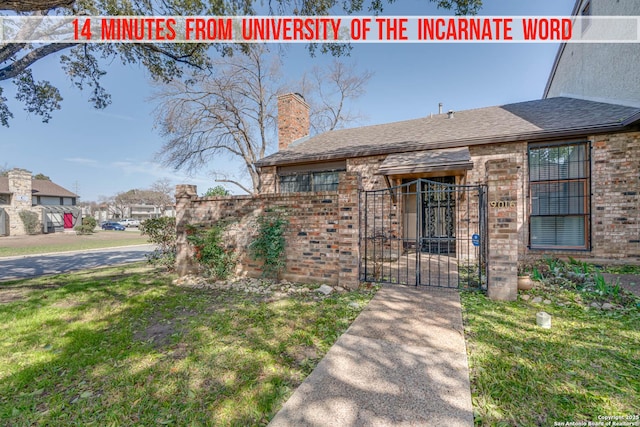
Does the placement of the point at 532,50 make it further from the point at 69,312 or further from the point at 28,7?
the point at 69,312

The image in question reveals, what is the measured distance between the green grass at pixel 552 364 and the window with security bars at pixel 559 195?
3.91 m

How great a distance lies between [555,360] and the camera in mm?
2645

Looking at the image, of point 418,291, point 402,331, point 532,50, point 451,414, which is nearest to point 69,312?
point 402,331

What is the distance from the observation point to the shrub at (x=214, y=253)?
598cm

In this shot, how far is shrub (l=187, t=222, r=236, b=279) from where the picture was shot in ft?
19.6

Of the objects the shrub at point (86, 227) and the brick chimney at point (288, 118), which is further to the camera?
the shrub at point (86, 227)

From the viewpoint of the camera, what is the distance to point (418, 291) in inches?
188

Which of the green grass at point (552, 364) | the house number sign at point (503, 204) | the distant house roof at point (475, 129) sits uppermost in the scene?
the distant house roof at point (475, 129)

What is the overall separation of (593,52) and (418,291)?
10905 millimetres

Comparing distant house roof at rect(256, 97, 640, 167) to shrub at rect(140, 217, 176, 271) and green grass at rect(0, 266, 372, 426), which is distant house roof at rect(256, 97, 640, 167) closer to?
shrub at rect(140, 217, 176, 271)

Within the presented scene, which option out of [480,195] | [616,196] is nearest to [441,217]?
[480,195]

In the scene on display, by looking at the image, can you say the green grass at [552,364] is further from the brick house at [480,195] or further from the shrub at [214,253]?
the shrub at [214,253]

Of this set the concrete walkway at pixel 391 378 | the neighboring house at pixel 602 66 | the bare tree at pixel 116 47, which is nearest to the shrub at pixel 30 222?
the bare tree at pixel 116 47

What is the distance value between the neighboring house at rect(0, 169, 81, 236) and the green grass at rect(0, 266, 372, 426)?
27.6 metres
